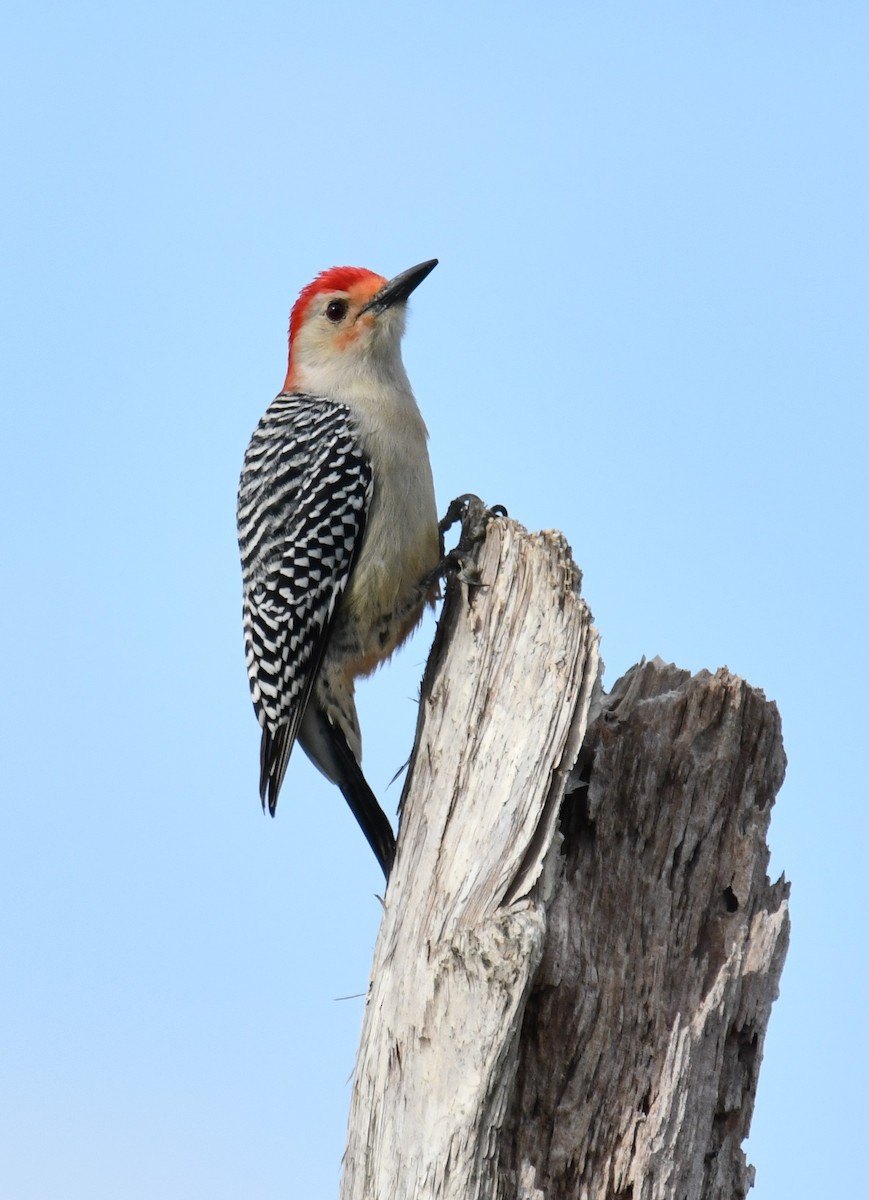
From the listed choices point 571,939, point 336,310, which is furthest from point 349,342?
point 571,939

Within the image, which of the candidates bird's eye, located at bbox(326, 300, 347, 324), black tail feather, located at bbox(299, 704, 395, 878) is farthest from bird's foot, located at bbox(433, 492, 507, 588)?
bird's eye, located at bbox(326, 300, 347, 324)

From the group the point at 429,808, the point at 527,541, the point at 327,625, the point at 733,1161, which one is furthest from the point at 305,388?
the point at 733,1161

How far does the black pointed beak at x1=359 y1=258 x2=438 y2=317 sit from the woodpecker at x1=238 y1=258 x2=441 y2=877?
17 mm

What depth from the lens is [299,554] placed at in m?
7.09

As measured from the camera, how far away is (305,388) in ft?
26.3

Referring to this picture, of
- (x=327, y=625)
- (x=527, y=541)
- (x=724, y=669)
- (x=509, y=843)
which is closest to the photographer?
(x=509, y=843)

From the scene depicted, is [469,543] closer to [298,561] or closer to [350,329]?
[298,561]

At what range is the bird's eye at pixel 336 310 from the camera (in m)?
7.96

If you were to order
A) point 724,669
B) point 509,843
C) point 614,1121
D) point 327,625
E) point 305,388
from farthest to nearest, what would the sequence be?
point 305,388, point 327,625, point 724,669, point 509,843, point 614,1121

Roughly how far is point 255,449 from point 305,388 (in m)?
0.50

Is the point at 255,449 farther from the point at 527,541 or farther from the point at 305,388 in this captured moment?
the point at 527,541

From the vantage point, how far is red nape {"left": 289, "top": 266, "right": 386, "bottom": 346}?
805 cm

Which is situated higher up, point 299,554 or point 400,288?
point 400,288

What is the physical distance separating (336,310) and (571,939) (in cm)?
451
